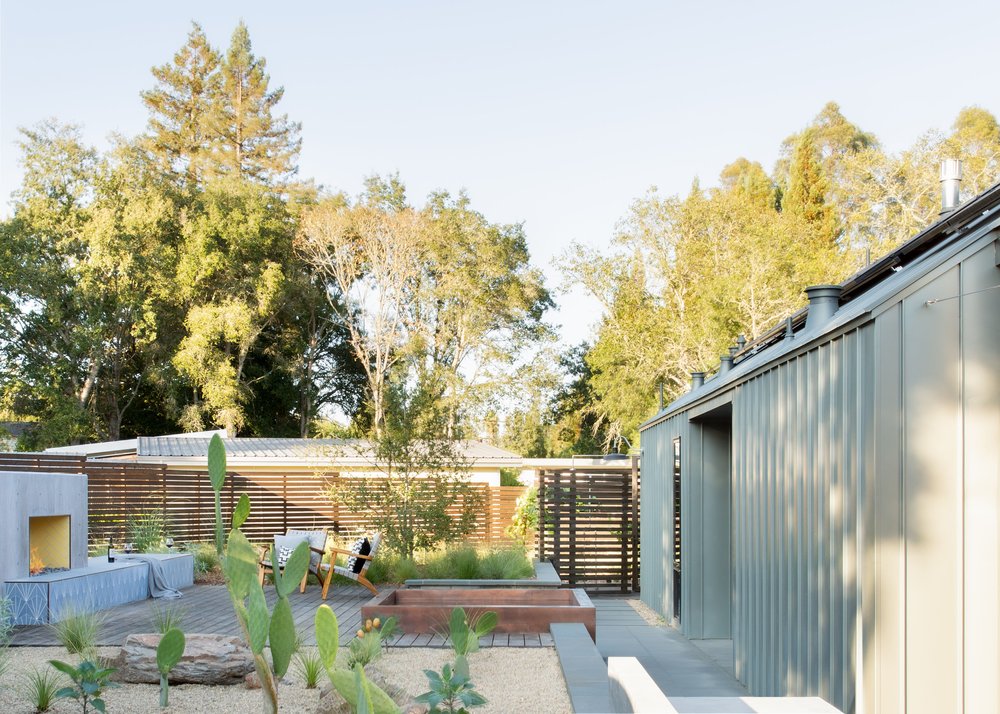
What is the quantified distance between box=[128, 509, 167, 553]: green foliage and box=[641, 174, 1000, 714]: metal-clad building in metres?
8.72

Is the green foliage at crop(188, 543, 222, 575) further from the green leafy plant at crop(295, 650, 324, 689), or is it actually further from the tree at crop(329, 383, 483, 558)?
the green leafy plant at crop(295, 650, 324, 689)

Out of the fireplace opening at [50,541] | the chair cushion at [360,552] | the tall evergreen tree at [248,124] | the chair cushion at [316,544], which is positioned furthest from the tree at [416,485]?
the tall evergreen tree at [248,124]

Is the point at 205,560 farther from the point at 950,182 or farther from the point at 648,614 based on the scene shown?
the point at 950,182

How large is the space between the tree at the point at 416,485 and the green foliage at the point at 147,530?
256 centimetres

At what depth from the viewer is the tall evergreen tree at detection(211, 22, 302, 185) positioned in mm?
31516

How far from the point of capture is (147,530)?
12391 mm

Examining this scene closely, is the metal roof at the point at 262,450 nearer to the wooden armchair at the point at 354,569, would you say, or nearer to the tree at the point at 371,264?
the tree at the point at 371,264

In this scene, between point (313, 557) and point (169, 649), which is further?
point (313, 557)

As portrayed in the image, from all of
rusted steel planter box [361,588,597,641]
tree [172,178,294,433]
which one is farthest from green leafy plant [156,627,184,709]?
tree [172,178,294,433]

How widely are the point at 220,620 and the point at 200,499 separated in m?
6.70

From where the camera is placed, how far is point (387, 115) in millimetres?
26062

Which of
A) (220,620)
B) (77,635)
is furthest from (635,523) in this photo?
(77,635)

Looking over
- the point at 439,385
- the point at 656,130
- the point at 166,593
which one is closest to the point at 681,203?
the point at 656,130


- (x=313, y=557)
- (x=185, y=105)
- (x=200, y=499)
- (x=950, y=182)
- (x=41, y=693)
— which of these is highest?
(x=185, y=105)
